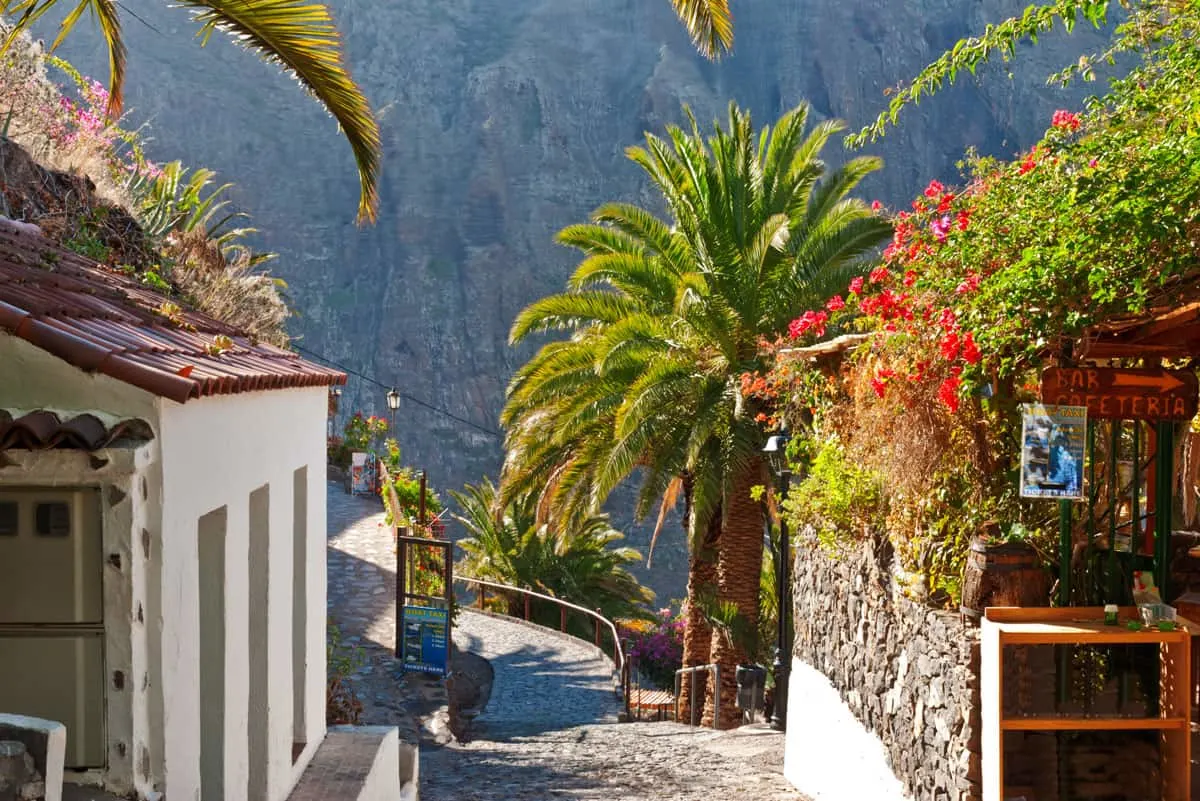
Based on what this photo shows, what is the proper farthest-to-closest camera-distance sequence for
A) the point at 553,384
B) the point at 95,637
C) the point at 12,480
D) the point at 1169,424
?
the point at 553,384 < the point at 1169,424 < the point at 95,637 < the point at 12,480

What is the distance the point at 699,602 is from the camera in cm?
1645

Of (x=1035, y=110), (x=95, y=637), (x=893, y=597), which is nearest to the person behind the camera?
(x=95, y=637)

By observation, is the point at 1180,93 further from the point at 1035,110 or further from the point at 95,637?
the point at 1035,110

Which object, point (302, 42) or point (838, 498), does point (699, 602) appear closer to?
point (838, 498)

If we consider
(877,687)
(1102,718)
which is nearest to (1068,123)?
(1102,718)

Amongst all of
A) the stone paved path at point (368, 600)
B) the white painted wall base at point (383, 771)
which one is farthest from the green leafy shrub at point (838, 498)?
the stone paved path at point (368, 600)

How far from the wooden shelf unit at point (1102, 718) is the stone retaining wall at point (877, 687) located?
25 cm

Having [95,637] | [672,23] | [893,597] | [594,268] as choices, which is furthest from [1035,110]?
[95,637]

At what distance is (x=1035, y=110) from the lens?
7150 centimetres

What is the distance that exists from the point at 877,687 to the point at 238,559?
450cm

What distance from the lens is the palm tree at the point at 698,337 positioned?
14.6m

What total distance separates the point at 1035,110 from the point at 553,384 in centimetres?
6373

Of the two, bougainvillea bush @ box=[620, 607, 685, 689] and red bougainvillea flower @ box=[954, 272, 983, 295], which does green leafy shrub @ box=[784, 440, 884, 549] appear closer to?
red bougainvillea flower @ box=[954, 272, 983, 295]

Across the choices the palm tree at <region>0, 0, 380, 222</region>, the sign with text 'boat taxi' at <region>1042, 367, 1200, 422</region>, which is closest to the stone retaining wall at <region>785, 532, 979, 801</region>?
the sign with text 'boat taxi' at <region>1042, 367, 1200, 422</region>
